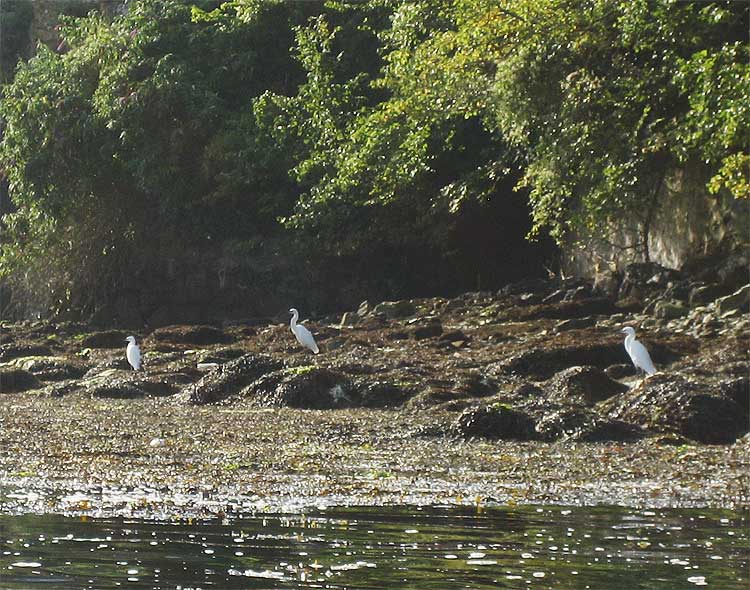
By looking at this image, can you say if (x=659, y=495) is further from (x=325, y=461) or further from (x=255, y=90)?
(x=255, y=90)

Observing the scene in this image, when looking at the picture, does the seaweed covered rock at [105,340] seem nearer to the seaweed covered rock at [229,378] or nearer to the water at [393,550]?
the seaweed covered rock at [229,378]

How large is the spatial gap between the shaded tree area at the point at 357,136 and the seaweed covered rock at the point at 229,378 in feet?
20.0

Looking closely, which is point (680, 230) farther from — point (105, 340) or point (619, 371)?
point (105, 340)

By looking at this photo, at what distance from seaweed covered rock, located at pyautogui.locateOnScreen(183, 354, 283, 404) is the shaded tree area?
6.11 metres

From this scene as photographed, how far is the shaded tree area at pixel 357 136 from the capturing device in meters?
20.9

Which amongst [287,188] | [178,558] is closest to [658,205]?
[287,188]

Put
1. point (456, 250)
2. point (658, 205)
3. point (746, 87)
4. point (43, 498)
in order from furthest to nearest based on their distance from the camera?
1. point (456, 250)
2. point (658, 205)
3. point (746, 87)
4. point (43, 498)

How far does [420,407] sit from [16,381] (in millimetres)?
7174

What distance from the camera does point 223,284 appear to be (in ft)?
101

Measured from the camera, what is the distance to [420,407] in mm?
14781

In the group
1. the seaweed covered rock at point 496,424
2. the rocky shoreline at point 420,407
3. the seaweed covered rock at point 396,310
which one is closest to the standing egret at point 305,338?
the rocky shoreline at point 420,407

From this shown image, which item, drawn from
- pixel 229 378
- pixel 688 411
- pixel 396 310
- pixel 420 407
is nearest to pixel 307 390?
pixel 420 407

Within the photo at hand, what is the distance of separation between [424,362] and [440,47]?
6.09 meters

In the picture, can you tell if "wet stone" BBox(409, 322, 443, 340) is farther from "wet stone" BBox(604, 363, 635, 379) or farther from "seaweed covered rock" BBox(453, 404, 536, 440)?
"seaweed covered rock" BBox(453, 404, 536, 440)
